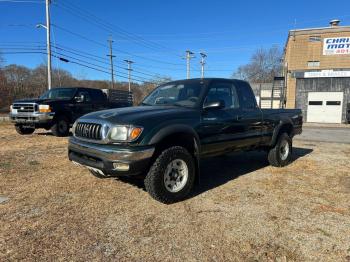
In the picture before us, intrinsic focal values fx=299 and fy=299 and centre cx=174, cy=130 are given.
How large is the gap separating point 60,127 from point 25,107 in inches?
53.5

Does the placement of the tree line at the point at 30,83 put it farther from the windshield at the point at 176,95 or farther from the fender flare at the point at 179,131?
the fender flare at the point at 179,131

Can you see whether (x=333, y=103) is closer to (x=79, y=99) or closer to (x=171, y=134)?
(x=79, y=99)

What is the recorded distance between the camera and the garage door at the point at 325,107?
2576 cm

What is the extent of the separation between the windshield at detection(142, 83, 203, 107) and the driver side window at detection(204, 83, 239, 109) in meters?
0.23

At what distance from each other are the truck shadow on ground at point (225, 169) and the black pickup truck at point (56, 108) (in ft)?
20.2

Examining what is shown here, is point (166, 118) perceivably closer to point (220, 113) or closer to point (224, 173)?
point (220, 113)

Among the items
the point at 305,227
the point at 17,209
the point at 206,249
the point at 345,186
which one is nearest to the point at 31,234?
the point at 17,209

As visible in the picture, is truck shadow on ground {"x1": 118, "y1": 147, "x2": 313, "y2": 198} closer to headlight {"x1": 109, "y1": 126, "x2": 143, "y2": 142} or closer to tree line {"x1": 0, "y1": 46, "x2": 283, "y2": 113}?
headlight {"x1": 109, "y1": 126, "x2": 143, "y2": 142}

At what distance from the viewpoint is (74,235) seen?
3305 mm

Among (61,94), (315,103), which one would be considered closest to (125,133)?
(61,94)

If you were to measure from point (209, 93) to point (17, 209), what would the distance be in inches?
132

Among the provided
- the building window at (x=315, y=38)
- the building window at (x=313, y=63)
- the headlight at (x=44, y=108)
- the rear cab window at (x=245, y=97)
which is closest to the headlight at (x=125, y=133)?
the rear cab window at (x=245, y=97)

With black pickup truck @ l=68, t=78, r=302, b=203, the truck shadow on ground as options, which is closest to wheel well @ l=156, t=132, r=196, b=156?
black pickup truck @ l=68, t=78, r=302, b=203

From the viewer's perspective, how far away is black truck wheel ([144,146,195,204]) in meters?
4.09
